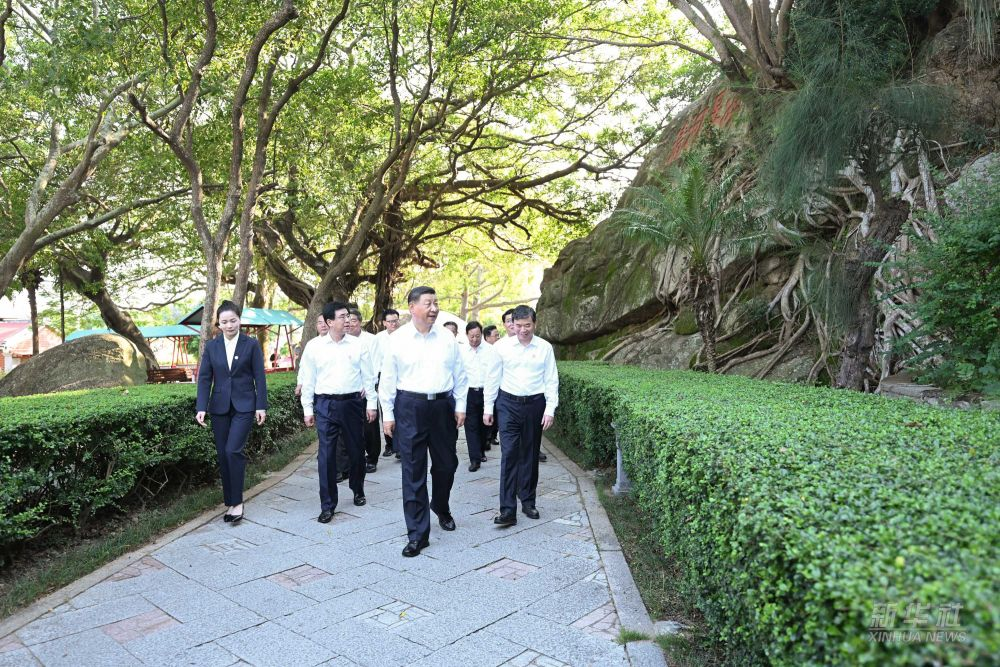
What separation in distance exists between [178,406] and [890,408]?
5.28 m

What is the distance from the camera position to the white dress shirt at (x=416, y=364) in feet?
14.5

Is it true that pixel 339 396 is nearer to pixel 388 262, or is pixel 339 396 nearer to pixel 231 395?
pixel 231 395

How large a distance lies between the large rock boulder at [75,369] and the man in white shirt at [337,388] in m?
10.7

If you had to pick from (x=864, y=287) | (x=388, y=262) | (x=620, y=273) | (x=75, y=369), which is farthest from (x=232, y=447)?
(x=388, y=262)

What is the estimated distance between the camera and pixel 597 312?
13469 millimetres

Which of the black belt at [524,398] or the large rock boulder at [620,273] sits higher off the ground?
the large rock boulder at [620,273]

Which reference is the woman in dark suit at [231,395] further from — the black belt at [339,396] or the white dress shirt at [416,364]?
the white dress shirt at [416,364]

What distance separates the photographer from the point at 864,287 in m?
5.99

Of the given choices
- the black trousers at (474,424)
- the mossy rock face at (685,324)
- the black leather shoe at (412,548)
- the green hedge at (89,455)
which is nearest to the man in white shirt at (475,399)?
the black trousers at (474,424)

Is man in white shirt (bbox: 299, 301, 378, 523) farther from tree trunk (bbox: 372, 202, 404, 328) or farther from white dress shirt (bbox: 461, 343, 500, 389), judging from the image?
tree trunk (bbox: 372, 202, 404, 328)

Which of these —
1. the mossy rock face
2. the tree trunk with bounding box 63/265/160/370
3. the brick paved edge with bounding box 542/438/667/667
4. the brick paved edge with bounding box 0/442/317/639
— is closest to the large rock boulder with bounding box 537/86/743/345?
the mossy rock face

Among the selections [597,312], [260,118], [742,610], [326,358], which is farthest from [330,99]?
[742,610]

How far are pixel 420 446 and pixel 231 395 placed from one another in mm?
1757

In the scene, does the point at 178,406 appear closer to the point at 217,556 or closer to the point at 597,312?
the point at 217,556
